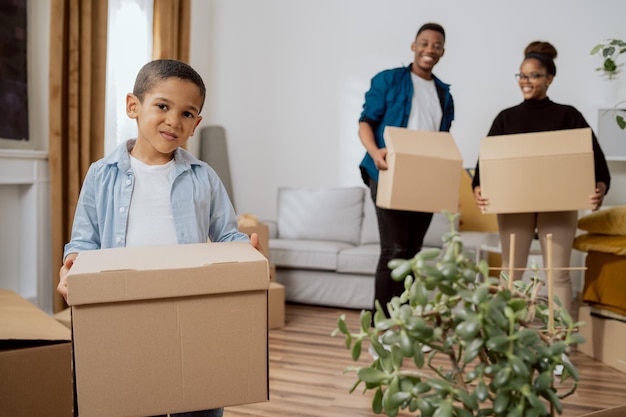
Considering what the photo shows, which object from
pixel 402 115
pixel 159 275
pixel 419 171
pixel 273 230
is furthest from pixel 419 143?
pixel 273 230

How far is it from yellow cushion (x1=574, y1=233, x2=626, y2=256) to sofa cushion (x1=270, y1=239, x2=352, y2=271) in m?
1.52

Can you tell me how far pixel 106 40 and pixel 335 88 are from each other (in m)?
1.83

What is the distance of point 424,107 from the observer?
2.79 metres

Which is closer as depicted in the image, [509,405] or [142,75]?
[509,405]

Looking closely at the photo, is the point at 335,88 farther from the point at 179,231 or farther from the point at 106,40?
the point at 179,231

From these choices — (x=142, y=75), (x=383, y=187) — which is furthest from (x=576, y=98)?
(x=142, y=75)

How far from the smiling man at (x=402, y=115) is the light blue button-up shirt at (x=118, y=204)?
4.33 ft

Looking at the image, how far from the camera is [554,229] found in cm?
267

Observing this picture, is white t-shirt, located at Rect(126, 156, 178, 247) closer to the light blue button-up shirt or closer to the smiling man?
the light blue button-up shirt

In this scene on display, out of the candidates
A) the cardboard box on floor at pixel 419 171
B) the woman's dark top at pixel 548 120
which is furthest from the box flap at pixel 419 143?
the woman's dark top at pixel 548 120

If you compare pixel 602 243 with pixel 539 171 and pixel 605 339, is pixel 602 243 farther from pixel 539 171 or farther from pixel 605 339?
pixel 539 171

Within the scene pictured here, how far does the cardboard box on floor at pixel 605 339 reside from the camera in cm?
274

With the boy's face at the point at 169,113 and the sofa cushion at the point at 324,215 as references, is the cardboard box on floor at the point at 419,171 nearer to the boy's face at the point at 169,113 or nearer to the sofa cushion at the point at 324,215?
the boy's face at the point at 169,113

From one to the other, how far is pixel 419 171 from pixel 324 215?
2.04 m
